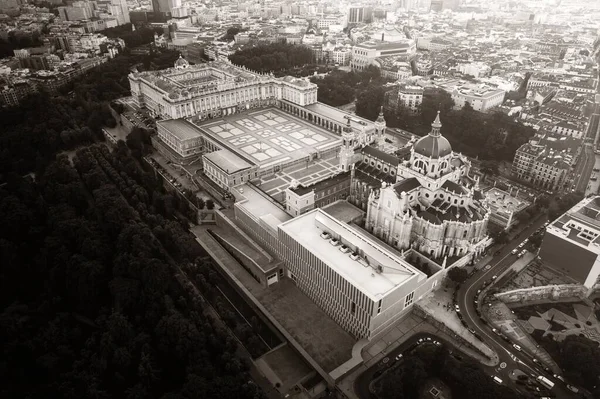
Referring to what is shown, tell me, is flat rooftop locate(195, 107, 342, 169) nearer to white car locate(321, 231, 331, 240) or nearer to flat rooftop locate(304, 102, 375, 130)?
flat rooftop locate(304, 102, 375, 130)

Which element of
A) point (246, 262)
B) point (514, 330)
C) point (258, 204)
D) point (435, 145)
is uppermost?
point (435, 145)

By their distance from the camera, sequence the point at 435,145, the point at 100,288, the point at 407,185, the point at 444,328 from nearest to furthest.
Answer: the point at 444,328, the point at 100,288, the point at 435,145, the point at 407,185

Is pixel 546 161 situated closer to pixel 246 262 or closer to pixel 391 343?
pixel 391 343

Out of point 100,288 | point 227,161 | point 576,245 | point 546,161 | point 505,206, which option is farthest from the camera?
point 546,161

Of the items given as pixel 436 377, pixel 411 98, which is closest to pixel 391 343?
pixel 436 377

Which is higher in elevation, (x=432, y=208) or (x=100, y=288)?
(x=432, y=208)

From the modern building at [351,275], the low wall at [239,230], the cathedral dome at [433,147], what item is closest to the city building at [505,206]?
the cathedral dome at [433,147]

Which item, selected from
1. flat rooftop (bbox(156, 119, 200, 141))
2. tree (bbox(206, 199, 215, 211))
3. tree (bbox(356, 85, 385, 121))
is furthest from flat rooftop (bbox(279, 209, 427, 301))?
tree (bbox(356, 85, 385, 121))

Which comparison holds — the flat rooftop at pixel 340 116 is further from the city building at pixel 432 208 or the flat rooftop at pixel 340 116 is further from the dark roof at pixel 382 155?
the city building at pixel 432 208
